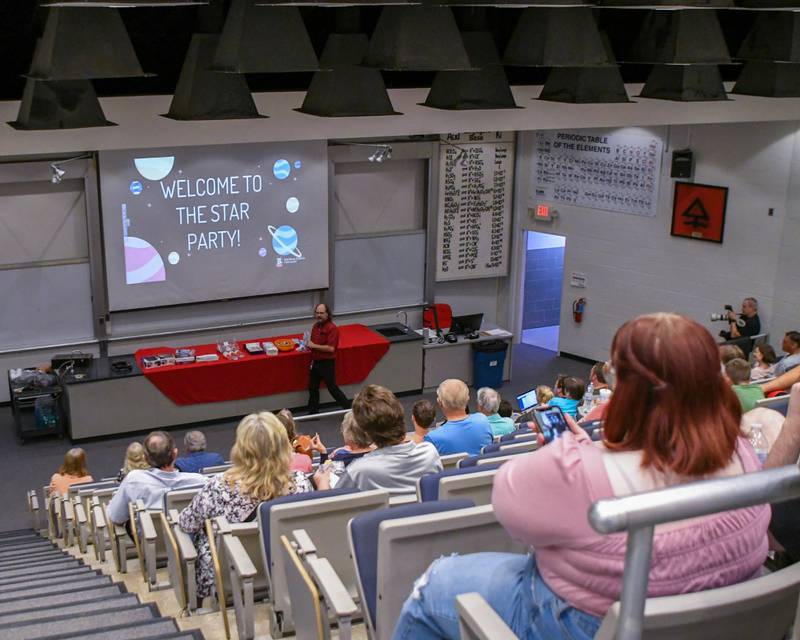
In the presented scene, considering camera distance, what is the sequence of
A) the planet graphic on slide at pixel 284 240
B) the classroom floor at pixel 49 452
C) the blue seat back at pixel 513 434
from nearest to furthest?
1. the blue seat back at pixel 513 434
2. the classroom floor at pixel 49 452
3. the planet graphic on slide at pixel 284 240

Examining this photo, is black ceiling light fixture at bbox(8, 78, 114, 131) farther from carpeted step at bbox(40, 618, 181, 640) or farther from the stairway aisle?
carpeted step at bbox(40, 618, 181, 640)

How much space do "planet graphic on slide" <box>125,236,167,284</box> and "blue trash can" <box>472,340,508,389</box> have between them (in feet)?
12.6

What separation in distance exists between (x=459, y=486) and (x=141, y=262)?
26.5 feet

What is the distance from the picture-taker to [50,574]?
5.91 metres

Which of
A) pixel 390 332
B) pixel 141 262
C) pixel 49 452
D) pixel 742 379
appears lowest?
pixel 49 452

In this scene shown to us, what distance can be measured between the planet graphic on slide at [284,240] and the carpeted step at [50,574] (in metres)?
5.99

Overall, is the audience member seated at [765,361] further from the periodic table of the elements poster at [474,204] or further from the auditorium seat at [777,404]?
the periodic table of the elements poster at [474,204]

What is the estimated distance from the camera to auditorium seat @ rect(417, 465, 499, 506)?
3639mm

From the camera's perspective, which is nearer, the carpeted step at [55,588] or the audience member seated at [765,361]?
the carpeted step at [55,588]

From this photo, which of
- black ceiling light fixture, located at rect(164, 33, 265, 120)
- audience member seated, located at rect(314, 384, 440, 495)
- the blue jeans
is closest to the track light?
black ceiling light fixture, located at rect(164, 33, 265, 120)

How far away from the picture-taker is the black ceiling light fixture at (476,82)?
648 cm

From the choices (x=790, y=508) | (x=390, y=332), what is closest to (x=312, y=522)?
(x=790, y=508)

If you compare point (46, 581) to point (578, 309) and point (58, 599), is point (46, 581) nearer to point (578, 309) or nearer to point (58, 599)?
point (58, 599)

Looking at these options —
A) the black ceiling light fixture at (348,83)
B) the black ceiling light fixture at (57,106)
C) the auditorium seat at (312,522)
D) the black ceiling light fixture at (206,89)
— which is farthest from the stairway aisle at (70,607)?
the black ceiling light fixture at (348,83)
